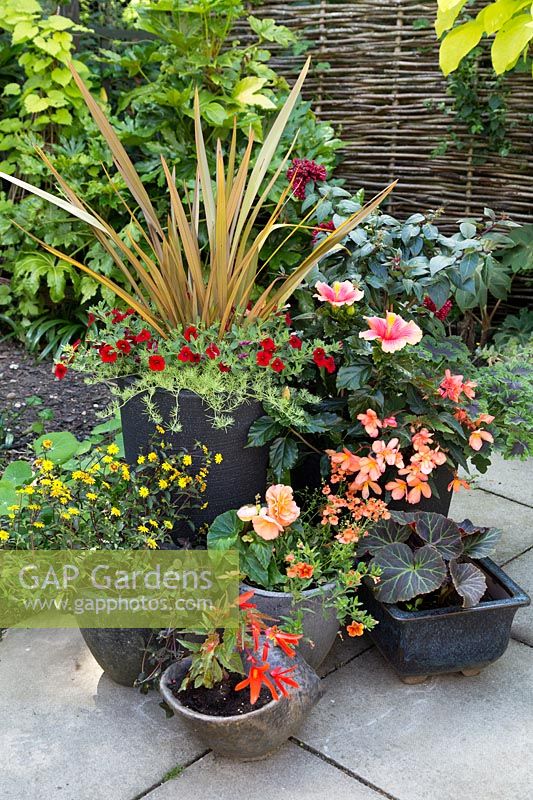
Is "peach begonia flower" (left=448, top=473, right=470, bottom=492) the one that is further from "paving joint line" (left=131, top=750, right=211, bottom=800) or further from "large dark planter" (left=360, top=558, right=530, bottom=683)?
"paving joint line" (left=131, top=750, right=211, bottom=800)

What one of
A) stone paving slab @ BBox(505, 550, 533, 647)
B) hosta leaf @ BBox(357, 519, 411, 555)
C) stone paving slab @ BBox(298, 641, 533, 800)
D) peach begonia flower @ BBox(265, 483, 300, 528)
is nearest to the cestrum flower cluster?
peach begonia flower @ BBox(265, 483, 300, 528)

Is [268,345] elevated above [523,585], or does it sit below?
above

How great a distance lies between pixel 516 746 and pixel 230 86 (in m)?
3.22

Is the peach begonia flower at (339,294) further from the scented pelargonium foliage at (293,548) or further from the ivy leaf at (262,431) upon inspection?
the scented pelargonium foliage at (293,548)

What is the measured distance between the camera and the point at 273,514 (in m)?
2.03

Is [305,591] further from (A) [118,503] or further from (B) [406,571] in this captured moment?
(A) [118,503]

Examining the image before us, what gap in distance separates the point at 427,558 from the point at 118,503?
0.81 m

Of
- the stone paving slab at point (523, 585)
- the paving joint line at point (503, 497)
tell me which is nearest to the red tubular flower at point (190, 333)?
the stone paving slab at point (523, 585)

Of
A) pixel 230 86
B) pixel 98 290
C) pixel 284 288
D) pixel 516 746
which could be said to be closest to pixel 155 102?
pixel 230 86

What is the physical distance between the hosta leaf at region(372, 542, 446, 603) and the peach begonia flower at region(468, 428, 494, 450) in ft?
1.09

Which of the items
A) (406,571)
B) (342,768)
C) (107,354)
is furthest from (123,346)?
(342,768)

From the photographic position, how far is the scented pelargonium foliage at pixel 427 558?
2.05 metres

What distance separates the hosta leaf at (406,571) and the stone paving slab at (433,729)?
0.27 meters

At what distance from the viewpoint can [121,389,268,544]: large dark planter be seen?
2184 millimetres
